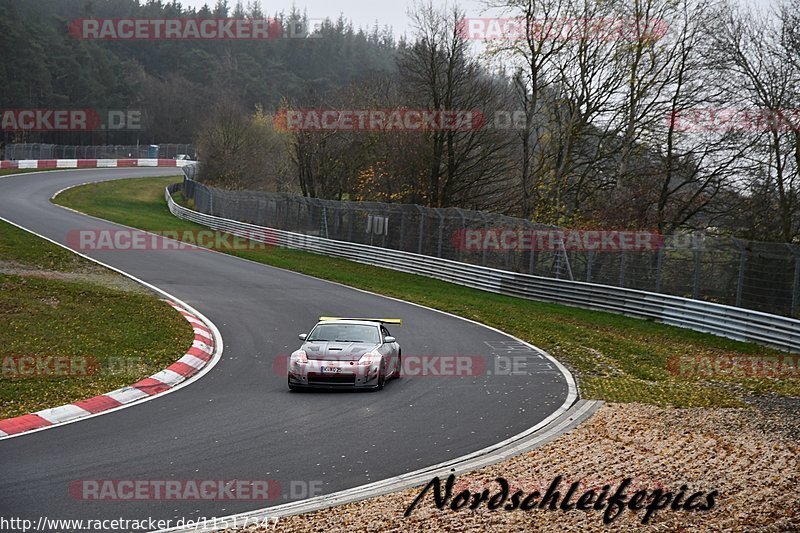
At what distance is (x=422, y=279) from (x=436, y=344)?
13.7 m

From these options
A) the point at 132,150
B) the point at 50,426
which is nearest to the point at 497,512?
the point at 50,426

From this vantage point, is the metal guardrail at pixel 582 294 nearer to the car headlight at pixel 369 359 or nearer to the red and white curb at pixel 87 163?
the car headlight at pixel 369 359

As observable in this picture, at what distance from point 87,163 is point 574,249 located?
199ft

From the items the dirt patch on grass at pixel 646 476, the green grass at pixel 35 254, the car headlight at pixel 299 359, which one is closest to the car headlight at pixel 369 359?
the car headlight at pixel 299 359

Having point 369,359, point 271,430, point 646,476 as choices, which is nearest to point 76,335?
point 369,359

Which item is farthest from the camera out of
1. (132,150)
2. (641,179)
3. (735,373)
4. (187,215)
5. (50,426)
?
(132,150)

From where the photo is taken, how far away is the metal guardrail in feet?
69.6

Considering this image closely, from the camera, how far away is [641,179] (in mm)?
35906

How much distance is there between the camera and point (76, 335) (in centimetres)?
1700

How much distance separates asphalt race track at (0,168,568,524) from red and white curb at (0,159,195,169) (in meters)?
54.0

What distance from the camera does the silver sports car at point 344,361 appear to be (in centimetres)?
1373

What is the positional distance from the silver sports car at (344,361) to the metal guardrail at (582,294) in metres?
11.2

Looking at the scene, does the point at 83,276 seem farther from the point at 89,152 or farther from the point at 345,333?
the point at 89,152

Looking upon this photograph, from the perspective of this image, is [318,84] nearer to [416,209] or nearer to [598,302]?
[416,209]
